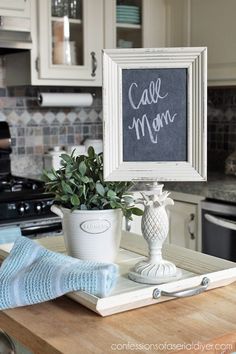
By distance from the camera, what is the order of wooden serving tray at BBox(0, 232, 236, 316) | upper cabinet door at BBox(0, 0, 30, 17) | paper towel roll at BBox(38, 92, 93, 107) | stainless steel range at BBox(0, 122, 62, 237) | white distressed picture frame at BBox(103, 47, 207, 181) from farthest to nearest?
paper towel roll at BBox(38, 92, 93, 107) → upper cabinet door at BBox(0, 0, 30, 17) → stainless steel range at BBox(0, 122, 62, 237) → white distressed picture frame at BBox(103, 47, 207, 181) → wooden serving tray at BBox(0, 232, 236, 316)

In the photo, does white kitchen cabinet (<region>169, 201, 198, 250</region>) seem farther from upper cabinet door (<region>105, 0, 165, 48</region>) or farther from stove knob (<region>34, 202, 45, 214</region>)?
upper cabinet door (<region>105, 0, 165, 48</region>)

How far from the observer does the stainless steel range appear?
8.72 feet

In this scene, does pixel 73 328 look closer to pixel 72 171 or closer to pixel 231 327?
pixel 231 327

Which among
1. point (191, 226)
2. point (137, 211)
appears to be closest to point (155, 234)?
point (137, 211)

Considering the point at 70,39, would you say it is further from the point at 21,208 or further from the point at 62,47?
the point at 21,208

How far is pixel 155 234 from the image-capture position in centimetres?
132

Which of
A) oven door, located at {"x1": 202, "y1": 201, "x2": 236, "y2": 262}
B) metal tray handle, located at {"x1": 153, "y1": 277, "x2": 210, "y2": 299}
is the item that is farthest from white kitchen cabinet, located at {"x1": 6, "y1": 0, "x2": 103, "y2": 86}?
metal tray handle, located at {"x1": 153, "y1": 277, "x2": 210, "y2": 299}

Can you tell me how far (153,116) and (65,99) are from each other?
2.03 meters

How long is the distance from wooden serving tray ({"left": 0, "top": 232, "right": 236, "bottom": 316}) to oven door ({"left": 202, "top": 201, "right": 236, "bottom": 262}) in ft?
3.90

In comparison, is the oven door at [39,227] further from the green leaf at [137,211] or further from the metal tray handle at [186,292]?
the metal tray handle at [186,292]

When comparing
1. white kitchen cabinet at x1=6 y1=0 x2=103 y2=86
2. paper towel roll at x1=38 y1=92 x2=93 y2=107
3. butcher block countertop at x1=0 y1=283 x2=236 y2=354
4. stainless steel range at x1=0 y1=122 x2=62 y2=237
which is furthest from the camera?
paper towel roll at x1=38 y1=92 x2=93 y2=107

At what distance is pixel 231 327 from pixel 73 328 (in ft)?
0.95

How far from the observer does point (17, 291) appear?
1.19m

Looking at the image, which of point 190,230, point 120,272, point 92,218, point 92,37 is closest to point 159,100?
point 92,218
